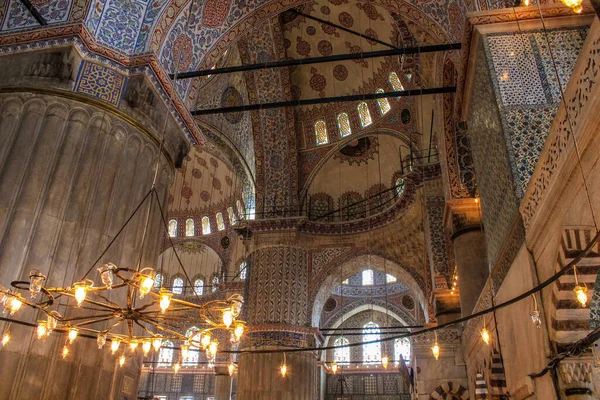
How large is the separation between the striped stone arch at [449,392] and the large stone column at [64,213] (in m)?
5.91

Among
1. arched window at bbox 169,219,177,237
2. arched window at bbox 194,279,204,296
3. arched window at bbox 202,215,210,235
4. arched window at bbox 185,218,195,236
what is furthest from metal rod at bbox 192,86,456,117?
arched window at bbox 194,279,204,296

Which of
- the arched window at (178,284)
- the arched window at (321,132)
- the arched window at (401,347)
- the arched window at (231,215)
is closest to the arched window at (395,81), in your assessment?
the arched window at (321,132)

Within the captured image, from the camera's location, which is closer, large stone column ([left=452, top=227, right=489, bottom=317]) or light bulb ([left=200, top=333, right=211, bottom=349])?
light bulb ([left=200, top=333, right=211, bottom=349])

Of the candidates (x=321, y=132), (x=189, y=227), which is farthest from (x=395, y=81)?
(x=189, y=227)

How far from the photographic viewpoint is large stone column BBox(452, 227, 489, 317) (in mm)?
8008

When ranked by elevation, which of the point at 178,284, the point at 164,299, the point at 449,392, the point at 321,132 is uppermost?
the point at 321,132

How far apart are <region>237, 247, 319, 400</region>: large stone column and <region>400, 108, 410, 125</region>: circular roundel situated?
4.24 m

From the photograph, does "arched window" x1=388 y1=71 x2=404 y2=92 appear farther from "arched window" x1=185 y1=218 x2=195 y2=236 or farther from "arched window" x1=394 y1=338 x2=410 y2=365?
"arched window" x1=394 y1=338 x2=410 y2=365

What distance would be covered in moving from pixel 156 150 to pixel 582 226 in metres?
5.02

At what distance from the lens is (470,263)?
27.1 feet

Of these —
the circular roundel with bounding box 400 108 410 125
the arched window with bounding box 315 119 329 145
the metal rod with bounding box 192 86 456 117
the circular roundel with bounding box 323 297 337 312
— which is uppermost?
the arched window with bounding box 315 119 329 145

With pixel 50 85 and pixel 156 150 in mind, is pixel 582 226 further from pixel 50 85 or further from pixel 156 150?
pixel 50 85

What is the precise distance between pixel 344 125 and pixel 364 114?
64 cm

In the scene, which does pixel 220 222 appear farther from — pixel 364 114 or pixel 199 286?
pixel 364 114
